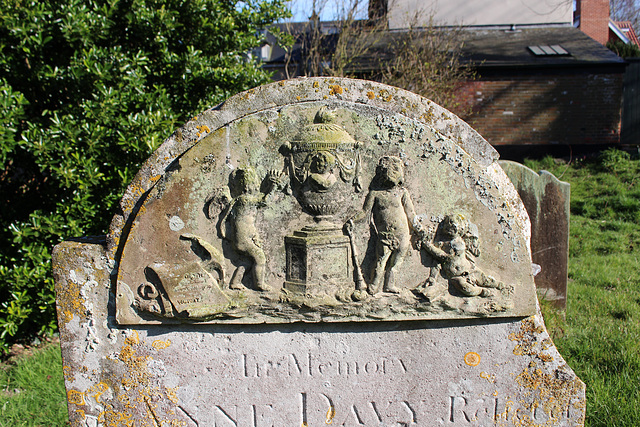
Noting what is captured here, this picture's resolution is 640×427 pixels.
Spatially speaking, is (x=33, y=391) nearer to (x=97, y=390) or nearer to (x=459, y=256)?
(x=97, y=390)

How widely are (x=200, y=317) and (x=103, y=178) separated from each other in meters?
2.46

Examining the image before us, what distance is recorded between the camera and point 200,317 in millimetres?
2127

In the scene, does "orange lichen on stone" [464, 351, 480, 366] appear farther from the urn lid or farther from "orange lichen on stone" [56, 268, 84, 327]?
"orange lichen on stone" [56, 268, 84, 327]

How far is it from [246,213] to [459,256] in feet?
3.09

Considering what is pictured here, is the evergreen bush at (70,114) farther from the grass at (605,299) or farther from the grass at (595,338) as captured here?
the grass at (605,299)

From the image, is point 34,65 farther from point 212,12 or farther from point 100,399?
point 100,399

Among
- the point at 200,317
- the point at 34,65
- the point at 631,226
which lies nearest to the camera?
the point at 200,317

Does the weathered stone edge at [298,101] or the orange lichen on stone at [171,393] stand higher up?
the weathered stone edge at [298,101]

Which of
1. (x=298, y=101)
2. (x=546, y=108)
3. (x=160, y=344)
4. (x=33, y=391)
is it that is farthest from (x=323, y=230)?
(x=546, y=108)

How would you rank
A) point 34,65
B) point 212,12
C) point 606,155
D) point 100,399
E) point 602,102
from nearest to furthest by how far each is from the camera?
point 100,399 < point 34,65 < point 212,12 < point 606,155 < point 602,102

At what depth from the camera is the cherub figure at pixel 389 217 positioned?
79.6 inches

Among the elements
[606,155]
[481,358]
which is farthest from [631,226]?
[481,358]

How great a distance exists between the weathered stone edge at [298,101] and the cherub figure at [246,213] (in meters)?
0.26

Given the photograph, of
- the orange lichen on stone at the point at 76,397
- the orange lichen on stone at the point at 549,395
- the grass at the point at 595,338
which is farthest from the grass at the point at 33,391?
the orange lichen on stone at the point at 549,395
